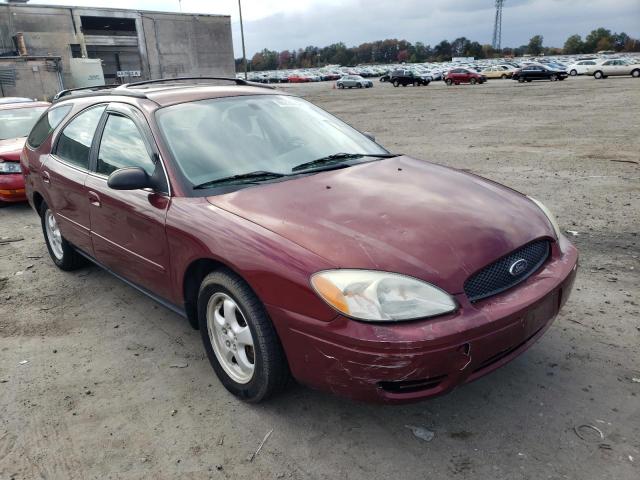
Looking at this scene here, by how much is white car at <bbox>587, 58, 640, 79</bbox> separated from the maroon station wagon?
42.4 meters

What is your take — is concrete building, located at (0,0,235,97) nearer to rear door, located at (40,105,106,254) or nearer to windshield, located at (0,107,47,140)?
windshield, located at (0,107,47,140)

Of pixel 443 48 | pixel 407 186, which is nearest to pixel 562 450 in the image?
pixel 407 186

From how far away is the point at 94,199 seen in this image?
12.2ft

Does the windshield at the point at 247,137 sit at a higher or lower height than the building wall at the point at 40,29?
lower

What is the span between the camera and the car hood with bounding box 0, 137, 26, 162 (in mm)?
7195

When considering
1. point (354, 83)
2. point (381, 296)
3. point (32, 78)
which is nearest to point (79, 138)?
point (381, 296)

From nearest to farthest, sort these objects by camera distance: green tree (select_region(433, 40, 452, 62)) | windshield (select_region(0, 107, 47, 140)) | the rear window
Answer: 1. the rear window
2. windshield (select_region(0, 107, 47, 140))
3. green tree (select_region(433, 40, 452, 62))

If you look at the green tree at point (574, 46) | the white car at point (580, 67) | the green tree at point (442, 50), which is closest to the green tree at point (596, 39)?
the green tree at point (574, 46)

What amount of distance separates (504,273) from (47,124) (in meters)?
4.48

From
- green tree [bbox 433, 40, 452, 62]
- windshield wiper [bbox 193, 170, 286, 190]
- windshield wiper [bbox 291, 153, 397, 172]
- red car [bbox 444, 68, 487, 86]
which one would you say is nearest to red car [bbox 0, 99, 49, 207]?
windshield wiper [bbox 193, 170, 286, 190]

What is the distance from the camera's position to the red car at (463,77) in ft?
137

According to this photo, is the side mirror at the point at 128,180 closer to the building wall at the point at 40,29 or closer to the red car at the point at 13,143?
the red car at the point at 13,143

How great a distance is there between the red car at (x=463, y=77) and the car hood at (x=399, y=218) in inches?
1668

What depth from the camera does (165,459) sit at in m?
2.45
